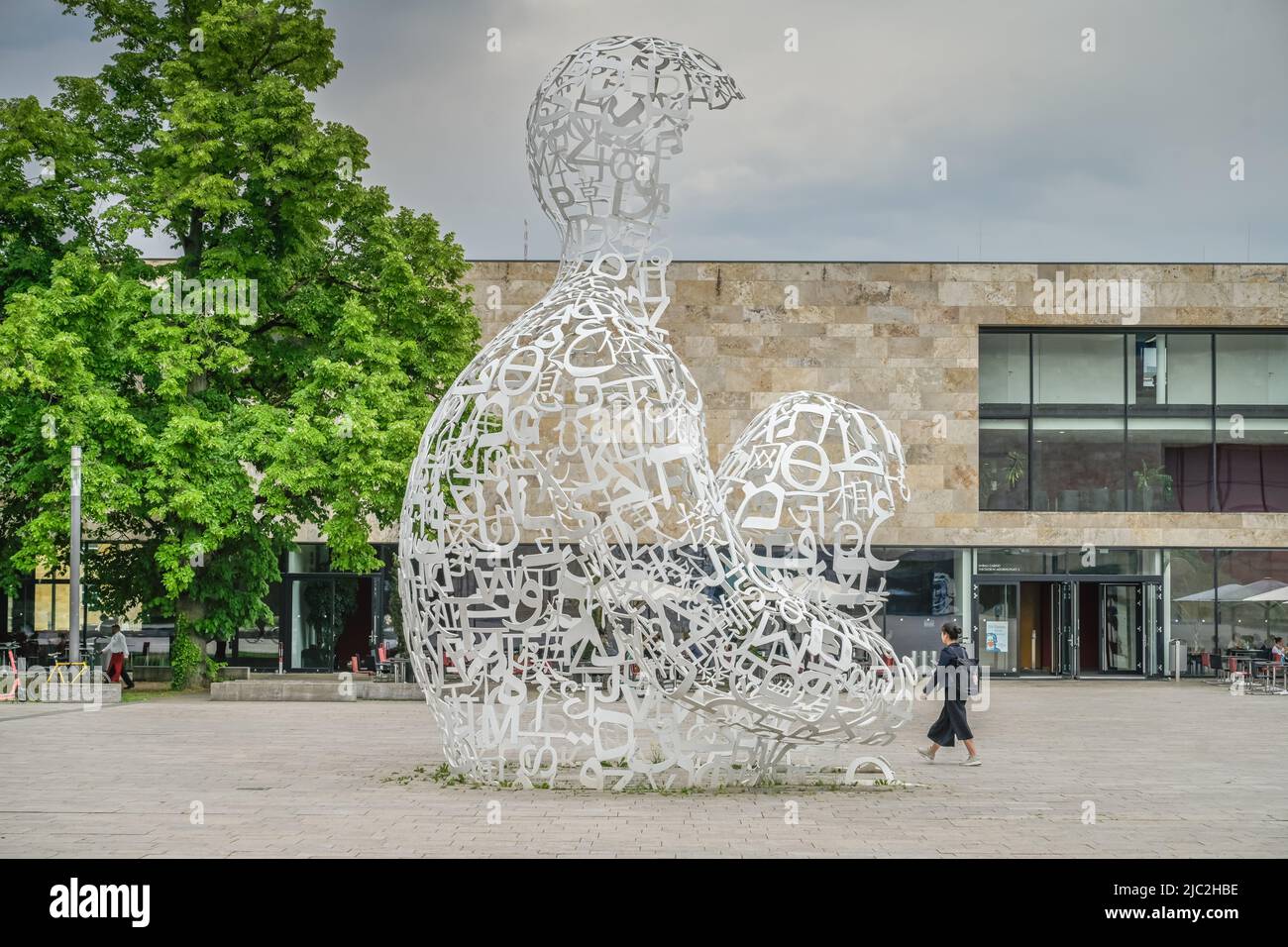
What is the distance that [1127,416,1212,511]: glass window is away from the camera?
27594mm

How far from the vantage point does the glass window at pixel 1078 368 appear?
27.9 meters

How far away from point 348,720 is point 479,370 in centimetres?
842

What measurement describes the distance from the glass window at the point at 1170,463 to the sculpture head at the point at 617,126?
766 inches

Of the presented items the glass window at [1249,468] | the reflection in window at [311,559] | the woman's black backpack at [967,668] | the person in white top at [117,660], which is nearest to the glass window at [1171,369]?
the glass window at [1249,468]

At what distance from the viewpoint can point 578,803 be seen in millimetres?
10219

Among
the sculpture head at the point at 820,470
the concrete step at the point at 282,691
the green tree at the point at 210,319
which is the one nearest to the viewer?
the sculpture head at the point at 820,470

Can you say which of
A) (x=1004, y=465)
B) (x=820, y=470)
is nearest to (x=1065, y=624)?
(x=1004, y=465)

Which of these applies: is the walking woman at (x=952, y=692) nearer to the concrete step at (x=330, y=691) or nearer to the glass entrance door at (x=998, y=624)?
the concrete step at (x=330, y=691)

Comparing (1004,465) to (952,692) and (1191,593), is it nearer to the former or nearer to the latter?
(1191,593)

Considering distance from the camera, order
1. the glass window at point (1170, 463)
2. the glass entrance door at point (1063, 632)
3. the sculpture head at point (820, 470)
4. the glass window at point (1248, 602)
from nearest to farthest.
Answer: the sculpture head at point (820, 470) < the glass window at point (1248, 602) < the glass entrance door at point (1063, 632) < the glass window at point (1170, 463)

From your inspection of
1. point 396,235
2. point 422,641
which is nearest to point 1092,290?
point 396,235

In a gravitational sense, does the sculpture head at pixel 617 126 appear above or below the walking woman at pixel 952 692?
above

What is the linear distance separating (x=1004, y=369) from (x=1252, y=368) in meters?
5.34

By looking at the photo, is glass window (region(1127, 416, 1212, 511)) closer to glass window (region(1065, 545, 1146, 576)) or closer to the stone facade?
the stone facade
